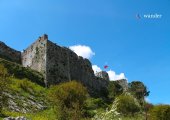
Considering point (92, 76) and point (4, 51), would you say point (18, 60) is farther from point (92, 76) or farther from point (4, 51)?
point (92, 76)

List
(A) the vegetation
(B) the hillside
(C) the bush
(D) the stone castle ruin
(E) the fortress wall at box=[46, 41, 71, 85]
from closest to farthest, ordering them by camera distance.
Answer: (B) the hillside
(C) the bush
(A) the vegetation
(E) the fortress wall at box=[46, 41, 71, 85]
(D) the stone castle ruin

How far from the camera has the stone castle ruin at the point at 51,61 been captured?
67.1 m

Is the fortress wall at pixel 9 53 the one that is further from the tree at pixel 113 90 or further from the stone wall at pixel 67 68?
the tree at pixel 113 90

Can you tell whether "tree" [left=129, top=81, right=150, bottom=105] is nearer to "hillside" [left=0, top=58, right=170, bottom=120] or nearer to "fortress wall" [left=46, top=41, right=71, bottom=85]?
"hillside" [left=0, top=58, right=170, bottom=120]

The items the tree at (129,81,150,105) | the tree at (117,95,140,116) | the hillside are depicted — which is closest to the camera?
the hillside

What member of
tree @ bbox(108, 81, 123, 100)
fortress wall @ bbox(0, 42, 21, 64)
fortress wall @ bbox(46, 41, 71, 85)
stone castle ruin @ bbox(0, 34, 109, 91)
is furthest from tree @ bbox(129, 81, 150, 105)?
fortress wall @ bbox(0, 42, 21, 64)

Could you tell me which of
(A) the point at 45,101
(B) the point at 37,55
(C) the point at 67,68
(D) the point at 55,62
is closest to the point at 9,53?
(B) the point at 37,55

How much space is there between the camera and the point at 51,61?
68.0 m

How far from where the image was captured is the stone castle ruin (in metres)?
67.1

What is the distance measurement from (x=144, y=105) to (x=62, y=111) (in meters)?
35.0

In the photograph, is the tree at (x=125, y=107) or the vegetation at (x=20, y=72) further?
the tree at (x=125, y=107)

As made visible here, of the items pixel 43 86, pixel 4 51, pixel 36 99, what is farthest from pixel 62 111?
pixel 4 51

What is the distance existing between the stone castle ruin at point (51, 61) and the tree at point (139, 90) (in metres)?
8.64

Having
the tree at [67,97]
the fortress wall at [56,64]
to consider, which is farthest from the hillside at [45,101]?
the fortress wall at [56,64]
